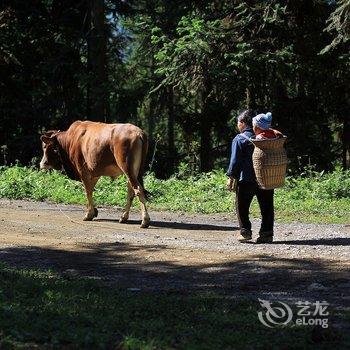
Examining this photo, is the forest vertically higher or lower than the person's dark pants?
higher

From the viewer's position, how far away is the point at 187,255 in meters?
8.41

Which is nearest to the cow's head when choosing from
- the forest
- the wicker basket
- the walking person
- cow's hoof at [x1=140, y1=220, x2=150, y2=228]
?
cow's hoof at [x1=140, y1=220, x2=150, y2=228]

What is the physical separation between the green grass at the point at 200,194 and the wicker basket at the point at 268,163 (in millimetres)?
3161

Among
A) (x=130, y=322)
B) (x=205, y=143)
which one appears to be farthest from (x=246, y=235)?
(x=205, y=143)

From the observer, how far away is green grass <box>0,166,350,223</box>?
13.4 m

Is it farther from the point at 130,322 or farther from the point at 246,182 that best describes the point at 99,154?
the point at 130,322

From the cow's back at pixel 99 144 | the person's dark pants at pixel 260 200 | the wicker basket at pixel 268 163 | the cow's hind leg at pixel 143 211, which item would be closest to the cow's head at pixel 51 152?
the cow's back at pixel 99 144

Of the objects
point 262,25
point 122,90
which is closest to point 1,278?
point 262,25

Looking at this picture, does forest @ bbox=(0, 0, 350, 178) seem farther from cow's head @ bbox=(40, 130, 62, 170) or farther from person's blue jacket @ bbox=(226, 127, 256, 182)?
person's blue jacket @ bbox=(226, 127, 256, 182)

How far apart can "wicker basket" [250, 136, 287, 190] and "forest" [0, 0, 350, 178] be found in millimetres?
7871

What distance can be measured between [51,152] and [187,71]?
7358mm

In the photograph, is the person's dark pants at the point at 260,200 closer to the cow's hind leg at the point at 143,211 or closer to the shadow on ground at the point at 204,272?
the shadow on ground at the point at 204,272

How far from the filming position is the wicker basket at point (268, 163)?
→ 8992mm

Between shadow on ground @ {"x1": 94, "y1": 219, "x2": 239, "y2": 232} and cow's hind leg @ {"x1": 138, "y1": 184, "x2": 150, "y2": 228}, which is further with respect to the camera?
cow's hind leg @ {"x1": 138, "y1": 184, "x2": 150, "y2": 228}
